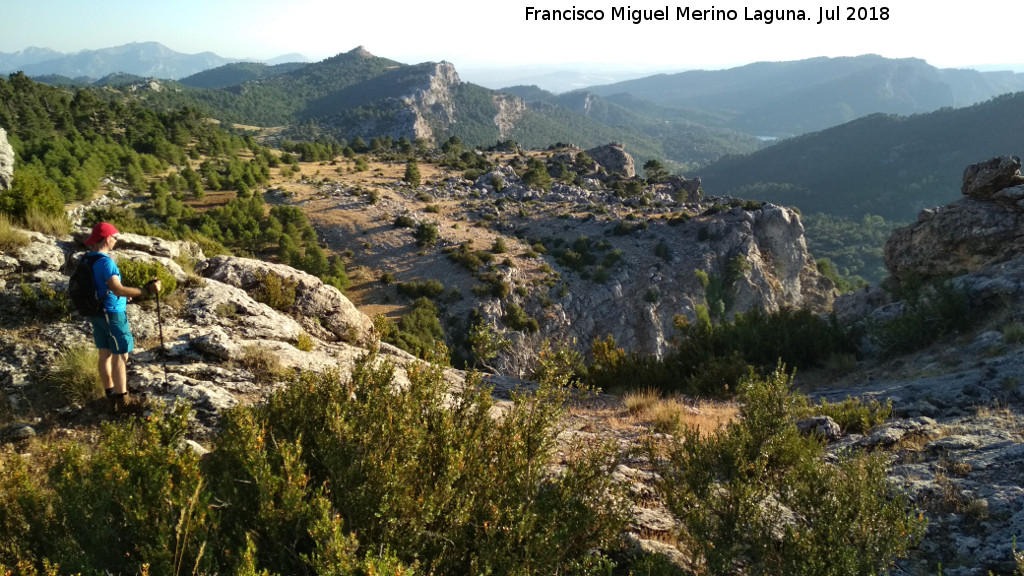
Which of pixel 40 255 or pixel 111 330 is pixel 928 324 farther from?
pixel 40 255

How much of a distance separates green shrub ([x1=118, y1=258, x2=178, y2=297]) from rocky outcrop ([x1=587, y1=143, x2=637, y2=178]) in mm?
62372

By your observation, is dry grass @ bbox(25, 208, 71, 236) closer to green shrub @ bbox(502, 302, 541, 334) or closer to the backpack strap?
the backpack strap

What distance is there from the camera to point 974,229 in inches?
527

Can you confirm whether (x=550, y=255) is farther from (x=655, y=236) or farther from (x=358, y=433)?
(x=358, y=433)

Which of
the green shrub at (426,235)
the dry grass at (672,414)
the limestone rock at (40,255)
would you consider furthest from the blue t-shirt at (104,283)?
the green shrub at (426,235)

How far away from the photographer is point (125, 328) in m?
4.73

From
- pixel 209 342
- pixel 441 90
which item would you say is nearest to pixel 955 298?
pixel 209 342

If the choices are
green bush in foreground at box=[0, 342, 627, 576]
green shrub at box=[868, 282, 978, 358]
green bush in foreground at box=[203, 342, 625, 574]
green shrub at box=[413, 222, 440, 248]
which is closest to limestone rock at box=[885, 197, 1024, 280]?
green shrub at box=[868, 282, 978, 358]

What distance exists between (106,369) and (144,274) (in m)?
2.34

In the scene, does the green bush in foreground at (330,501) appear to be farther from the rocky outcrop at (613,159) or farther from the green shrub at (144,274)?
the rocky outcrop at (613,159)

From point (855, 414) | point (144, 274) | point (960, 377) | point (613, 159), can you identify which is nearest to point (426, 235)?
point (144, 274)

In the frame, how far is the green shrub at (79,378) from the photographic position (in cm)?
466

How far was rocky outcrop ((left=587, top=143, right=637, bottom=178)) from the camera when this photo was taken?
6562 cm

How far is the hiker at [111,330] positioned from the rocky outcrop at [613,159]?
210ft
